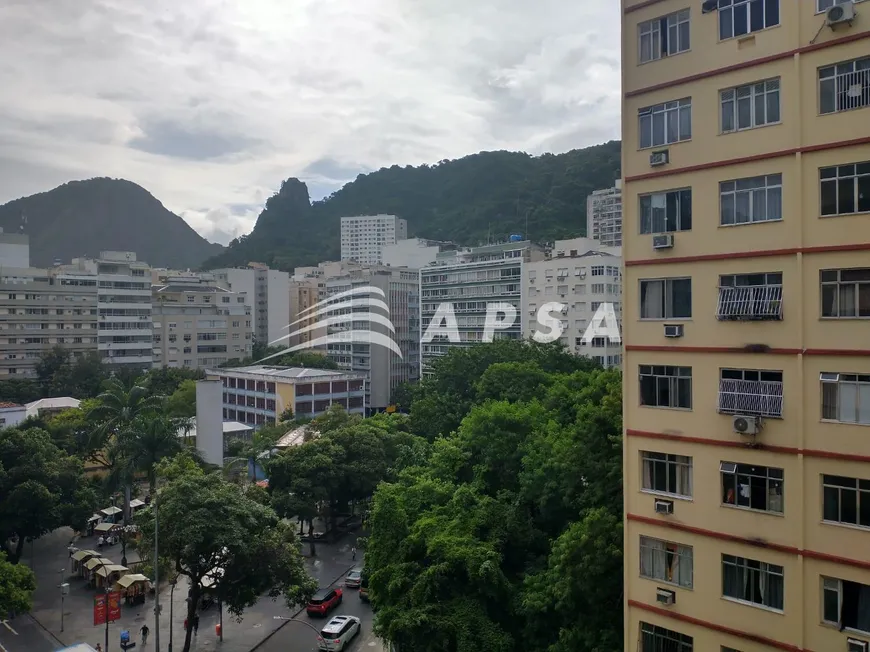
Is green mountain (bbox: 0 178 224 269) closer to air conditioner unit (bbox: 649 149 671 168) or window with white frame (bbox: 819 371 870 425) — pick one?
air conditioner unit (bbox: 649 149 671 168)

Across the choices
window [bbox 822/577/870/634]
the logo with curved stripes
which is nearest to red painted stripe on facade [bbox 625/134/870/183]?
window [bbox 822/577/870/634]

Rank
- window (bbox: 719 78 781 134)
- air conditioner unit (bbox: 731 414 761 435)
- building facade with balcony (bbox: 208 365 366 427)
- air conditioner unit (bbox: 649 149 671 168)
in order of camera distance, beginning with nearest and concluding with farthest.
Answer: air conditioner unit (bbox: 731 414 761 435) → window (bbox: 719 78 781 134) → air conditioner unit (bbox: 649 149 671 168) → building facade with balcony (bbox: 208 365 366 427)

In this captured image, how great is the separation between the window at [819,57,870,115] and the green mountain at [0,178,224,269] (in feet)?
408

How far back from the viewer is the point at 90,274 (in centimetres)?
5812

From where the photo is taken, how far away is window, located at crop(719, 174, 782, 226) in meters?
8.71

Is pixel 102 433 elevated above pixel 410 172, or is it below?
below

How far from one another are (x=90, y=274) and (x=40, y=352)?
7774mm

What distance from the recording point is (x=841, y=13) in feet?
26.2

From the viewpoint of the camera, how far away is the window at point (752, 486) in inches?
340

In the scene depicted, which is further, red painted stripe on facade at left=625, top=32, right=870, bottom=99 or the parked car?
the parked car

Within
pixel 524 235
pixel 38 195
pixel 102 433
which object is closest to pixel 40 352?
pixel 102 433

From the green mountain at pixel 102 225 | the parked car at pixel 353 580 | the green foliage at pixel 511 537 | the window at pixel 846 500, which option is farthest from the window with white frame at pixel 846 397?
the green mountain at pixel 102 225

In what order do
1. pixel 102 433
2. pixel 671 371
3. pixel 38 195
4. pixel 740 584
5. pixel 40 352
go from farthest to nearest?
pixel 38 195 → pixel 40 352 → pixel 102 433 → pixel 671 371 → pixel 740 584

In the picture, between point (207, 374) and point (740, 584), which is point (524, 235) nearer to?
point (207, 374)
